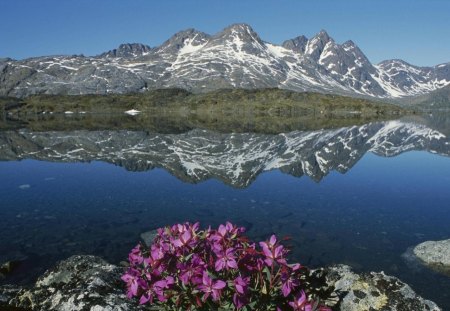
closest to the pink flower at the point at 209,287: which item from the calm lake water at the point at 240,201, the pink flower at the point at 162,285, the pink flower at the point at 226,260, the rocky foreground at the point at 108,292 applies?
the pink flower at the point at 226,260

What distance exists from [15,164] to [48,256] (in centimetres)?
3418

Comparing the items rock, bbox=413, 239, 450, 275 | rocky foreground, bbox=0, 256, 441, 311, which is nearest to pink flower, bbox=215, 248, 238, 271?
rocky foreground, bbox=0, 256, 441, 311

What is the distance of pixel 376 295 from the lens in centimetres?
950

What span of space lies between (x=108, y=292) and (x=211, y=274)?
9.88 ft

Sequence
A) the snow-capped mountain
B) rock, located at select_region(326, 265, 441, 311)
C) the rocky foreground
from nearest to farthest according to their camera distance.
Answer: the rocky foreground, rock, located at select_region(326, 265, 441, 311), the snow-capped mountain

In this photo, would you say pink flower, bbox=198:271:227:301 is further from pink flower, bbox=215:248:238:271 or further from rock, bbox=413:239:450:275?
rock, bbox=413:239:450:275

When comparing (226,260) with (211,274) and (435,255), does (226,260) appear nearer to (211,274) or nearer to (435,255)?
(211,274)

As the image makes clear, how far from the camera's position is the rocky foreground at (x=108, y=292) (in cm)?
766

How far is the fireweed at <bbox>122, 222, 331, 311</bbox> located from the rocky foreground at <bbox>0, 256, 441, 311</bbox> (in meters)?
1.56

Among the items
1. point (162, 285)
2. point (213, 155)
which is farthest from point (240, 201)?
point (213, 155)

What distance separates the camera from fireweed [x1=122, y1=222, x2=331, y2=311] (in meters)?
5.86

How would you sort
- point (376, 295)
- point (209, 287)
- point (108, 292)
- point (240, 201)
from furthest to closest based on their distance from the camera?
point (240, 201) < point (376, 295) < point (108, 292) < point (209, 287)

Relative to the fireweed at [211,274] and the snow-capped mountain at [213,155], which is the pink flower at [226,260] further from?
the snow-capped mountain at [213,155]

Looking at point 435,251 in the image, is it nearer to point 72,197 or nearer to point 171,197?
point 171,197
